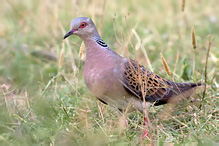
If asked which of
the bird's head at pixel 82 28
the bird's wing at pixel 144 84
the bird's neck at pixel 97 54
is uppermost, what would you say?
the bird's head at pixel 82 28

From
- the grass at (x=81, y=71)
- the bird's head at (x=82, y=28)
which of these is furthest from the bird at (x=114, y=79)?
the grass at (x=81, y=71)

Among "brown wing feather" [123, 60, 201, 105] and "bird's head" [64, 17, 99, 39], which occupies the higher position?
"bird's head" [64, 17, 99, 39]

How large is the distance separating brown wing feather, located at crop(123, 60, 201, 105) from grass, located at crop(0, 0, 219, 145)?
0.53 feet

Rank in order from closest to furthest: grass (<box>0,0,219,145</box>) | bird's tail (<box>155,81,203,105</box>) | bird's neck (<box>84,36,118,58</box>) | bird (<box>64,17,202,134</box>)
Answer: grass (<box>0,0,219,145</box>)
bird (<box>64,17,202,134</box>)
bird's neck (<box>84,36,118,58</box>)
bird's tail (<box>155,81,203,105</box>)

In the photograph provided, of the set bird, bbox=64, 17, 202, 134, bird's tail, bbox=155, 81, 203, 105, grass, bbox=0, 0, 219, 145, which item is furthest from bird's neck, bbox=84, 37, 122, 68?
bird's tail, bbox=155, 81, 203, 105

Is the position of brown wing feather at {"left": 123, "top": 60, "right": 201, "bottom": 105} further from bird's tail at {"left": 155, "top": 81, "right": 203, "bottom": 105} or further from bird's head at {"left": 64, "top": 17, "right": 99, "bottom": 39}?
bird's head at {"left": 64, "top": 17, "right": 99, "bottom": 39}

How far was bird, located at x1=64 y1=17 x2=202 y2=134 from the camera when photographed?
3.28 m

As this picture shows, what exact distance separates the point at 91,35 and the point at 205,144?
1438 millimetres

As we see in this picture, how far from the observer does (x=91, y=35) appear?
3.49 metres

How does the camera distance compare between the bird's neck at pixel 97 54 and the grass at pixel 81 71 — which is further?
the bird's neck at pixel 97 54

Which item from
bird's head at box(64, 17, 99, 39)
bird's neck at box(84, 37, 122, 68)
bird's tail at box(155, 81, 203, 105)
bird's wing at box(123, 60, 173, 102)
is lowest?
bird's tail at box(155, 81, 203, 105)

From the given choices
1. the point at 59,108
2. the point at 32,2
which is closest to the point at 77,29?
the point at 59,108

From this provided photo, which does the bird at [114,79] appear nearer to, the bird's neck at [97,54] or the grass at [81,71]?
the bird's neck at [97,54]

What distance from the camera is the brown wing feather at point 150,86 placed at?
3428 millimetres
